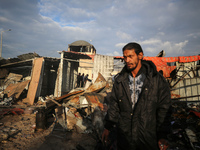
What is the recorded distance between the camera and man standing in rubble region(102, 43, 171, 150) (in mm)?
1377

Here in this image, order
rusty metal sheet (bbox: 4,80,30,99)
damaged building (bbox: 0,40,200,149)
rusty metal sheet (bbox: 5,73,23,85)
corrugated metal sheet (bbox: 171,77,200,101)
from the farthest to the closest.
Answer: rusty metal sheet (bbox: 5,73,23,85) < rusty metal sheet (bbox: 4,80,30,99) < corrugated metal sheet (bbox: 171,77,200,101) < damaged building (bbox: 0,40,200,149)

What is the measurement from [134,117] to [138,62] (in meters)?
0.73

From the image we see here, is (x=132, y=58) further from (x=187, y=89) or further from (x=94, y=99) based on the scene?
(x=187, y=89)

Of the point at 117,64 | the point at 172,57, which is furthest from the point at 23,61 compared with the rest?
the point at 172,57

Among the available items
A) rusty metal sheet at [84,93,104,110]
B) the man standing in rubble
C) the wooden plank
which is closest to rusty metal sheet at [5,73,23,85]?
the wooden plank

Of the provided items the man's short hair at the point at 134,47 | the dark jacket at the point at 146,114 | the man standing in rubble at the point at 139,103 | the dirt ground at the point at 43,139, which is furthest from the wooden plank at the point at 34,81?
the man's short hair at the point at 134,47

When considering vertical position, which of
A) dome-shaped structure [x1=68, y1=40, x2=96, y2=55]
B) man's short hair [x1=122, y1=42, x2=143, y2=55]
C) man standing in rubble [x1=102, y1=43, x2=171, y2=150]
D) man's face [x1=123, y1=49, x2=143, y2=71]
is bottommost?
man standing in rubble [x1=102, y1=43, x2=171, y2=150]

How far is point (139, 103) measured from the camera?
56.9 inches

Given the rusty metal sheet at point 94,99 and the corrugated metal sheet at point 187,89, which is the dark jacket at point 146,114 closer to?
the rusty metal sheet at point 94,99

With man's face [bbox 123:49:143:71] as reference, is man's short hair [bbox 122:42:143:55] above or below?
above

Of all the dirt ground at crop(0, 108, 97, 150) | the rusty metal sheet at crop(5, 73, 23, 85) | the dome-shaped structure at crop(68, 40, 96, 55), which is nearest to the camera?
the dirt ground at crop(0, 108, 97, 150)

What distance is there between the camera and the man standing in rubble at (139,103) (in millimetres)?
1377

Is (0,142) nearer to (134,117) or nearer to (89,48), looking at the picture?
(134,117)

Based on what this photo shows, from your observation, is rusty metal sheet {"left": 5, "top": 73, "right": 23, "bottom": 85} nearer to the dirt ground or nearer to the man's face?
the dirt ground
